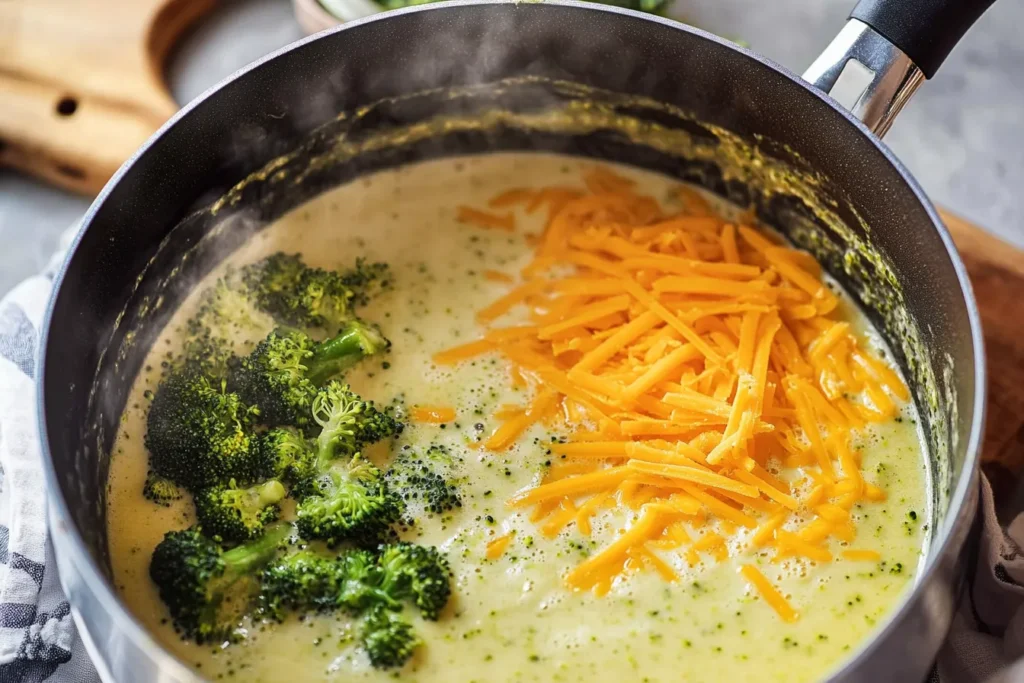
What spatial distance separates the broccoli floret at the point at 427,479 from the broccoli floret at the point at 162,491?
1.13ft

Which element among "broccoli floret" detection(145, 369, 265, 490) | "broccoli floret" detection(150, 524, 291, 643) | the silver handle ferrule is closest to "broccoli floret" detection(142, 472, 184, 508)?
"broccoli floret" detection(145, 369, 265, 490)

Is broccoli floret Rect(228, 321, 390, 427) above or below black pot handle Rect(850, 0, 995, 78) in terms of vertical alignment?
below

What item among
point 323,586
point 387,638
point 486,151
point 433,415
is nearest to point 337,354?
point 433,415

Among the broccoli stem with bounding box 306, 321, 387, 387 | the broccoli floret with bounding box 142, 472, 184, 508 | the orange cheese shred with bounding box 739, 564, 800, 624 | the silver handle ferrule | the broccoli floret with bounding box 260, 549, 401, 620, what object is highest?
the silver handle ferrule

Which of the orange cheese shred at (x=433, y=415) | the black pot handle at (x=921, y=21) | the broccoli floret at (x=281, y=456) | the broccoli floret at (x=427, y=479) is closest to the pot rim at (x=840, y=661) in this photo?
the black pot handle at (x=921, y=21)

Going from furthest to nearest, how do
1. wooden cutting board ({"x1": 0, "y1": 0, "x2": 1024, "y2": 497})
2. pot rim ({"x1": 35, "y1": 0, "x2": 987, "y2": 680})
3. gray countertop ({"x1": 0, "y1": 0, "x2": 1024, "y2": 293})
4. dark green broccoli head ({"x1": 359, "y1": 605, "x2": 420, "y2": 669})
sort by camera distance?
gray countertop ({"x1": 0, "y1": 0, "x2": 1024, "y2": 293}) < wooden cutting board ({"x1": 0, "y1": 0, "x2": 1024, "y2": 497}) < dark green broccoli head ({"x1": 359, "y1": 605, "x2": 420, "y2": 669}) < pot rim ({"x1": 35, "y1": 0, "x2": 987, "y2": 680})

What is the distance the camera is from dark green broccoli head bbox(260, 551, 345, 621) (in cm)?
147

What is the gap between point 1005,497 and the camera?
1.80 m

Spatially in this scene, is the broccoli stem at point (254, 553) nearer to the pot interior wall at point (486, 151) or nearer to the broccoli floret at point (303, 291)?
the pot interior wall at point (486, 151)

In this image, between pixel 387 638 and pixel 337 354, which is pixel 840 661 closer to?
pixel 387 638

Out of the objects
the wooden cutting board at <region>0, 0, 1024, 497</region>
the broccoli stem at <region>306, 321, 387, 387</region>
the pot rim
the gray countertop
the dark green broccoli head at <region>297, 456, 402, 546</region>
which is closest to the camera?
the pot rim

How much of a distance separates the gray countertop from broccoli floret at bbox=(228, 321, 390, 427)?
0.93 meters

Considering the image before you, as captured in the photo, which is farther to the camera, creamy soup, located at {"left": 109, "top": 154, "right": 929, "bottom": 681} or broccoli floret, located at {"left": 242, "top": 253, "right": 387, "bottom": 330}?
broccoli floret, located at {"left": 242, "top": 253, "right": 387, "bottom": 330}

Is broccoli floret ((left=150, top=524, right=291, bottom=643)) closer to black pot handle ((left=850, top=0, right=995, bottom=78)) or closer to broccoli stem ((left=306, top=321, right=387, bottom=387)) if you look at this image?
broccoli stem ((left=306, top=321, right=387, bottom=387))
